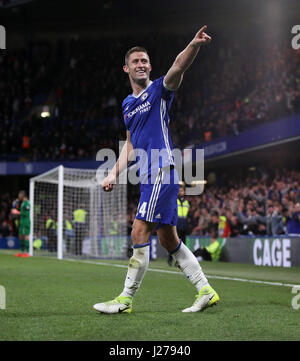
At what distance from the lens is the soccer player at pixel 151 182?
185 inches

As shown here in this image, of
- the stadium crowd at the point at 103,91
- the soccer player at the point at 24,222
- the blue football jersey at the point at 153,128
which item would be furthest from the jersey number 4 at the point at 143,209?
the stadium crowd at the point at 103,91

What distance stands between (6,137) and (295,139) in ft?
62.4

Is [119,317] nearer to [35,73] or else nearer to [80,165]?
[80,165]

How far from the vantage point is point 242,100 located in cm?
2238

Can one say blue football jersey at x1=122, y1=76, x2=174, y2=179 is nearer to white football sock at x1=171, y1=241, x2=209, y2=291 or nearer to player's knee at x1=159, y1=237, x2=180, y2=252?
player's knee at x1=159, y1=237, x2=180, y2=252

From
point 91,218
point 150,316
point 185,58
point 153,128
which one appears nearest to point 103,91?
point 91,218

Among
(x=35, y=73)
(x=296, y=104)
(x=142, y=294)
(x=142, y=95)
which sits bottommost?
(x=142, y=294)

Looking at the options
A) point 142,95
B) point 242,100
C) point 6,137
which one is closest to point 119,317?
point 142,95

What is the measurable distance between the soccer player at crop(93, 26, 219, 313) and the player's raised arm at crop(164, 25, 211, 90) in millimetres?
13

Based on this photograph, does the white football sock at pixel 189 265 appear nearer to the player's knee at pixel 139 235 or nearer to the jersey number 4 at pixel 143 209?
the player's knee at pixel 139 235

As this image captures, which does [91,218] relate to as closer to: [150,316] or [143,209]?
[143,209]

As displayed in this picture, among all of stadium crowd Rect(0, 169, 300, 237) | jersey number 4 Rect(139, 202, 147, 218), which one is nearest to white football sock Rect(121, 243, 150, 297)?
jersey number 4 Rect(139, 202, 147, 218)

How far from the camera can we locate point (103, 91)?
1318 inches

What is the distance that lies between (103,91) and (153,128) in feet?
95.6
